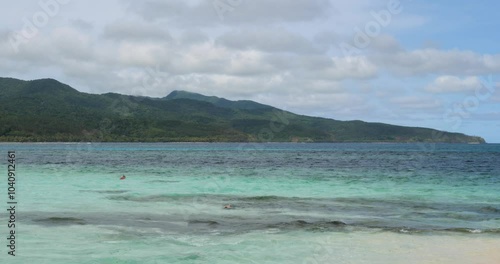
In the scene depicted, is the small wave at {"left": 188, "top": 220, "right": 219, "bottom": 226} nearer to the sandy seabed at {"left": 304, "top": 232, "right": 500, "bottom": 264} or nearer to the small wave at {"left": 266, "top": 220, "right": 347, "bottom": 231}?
the small wave at {"left": 266, "top": 220, "right": 347, "bottom": 231}

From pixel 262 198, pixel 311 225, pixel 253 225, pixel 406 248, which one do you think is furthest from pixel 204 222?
pixel 262 198

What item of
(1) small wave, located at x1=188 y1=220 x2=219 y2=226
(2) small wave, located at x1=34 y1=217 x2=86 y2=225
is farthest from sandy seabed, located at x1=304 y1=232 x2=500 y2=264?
(2) small wave, located at x1=34 y1=217 x2=86 y2=225

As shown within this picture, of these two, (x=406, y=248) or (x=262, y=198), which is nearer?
(x=406, y=248)

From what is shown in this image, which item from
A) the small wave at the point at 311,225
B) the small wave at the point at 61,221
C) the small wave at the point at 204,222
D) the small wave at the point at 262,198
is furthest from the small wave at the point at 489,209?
the small wave at the point at 61,221

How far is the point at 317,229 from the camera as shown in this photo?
1809cm

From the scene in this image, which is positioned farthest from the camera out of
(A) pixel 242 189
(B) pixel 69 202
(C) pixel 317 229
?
(A) pixel 242 189

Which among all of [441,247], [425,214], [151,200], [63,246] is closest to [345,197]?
[425,214]

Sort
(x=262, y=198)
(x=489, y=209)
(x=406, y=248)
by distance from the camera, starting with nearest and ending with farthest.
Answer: (x=406, y=248) < (x=489, y=209) < (x=262, y=198)

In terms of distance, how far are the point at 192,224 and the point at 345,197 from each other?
11.5 m

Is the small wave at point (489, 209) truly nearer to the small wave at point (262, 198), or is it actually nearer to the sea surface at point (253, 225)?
the sea surface at point (253, 225)

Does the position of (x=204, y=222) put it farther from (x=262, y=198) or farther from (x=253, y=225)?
Answer: (x=262, y=198)

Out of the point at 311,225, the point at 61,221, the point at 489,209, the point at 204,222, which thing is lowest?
the point at 61,221

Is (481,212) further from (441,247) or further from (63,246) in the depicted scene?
(63,246)

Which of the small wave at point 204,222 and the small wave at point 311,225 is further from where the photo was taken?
the small wave at point 204,222
